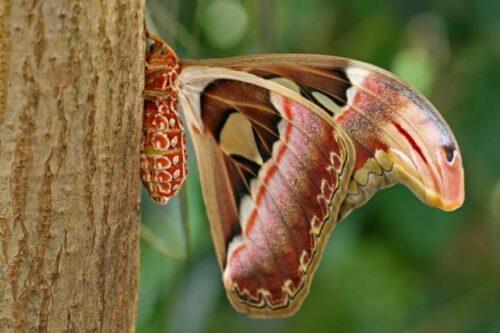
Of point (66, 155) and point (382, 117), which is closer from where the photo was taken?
point (66, 155)

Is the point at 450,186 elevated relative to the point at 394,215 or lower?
lower

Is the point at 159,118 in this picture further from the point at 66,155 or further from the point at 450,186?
the point at 450,186

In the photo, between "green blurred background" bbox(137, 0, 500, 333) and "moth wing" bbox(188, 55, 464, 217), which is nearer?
"moth wing" bbox(188, 55, 464, 217)

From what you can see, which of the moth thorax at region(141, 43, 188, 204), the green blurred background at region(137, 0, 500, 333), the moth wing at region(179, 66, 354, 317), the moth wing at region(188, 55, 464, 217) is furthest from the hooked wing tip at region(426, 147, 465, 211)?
the green blurred background at region(137, 0, 500, 333)

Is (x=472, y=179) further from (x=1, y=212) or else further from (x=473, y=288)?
(x=1, y=212)

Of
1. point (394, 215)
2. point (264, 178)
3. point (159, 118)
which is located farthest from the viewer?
point (394, 215)


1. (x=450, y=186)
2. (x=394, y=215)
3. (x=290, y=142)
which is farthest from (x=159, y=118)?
(x=394, y=215)

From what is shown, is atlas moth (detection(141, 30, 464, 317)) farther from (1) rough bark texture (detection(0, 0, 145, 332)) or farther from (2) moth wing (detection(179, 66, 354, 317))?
(1) rough bark texture (detection(0, 0, 145, 332))

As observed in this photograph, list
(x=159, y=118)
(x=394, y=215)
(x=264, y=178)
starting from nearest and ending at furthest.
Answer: (x=159, y=118)
(x=264, y=178)
(x=394, y=215)
